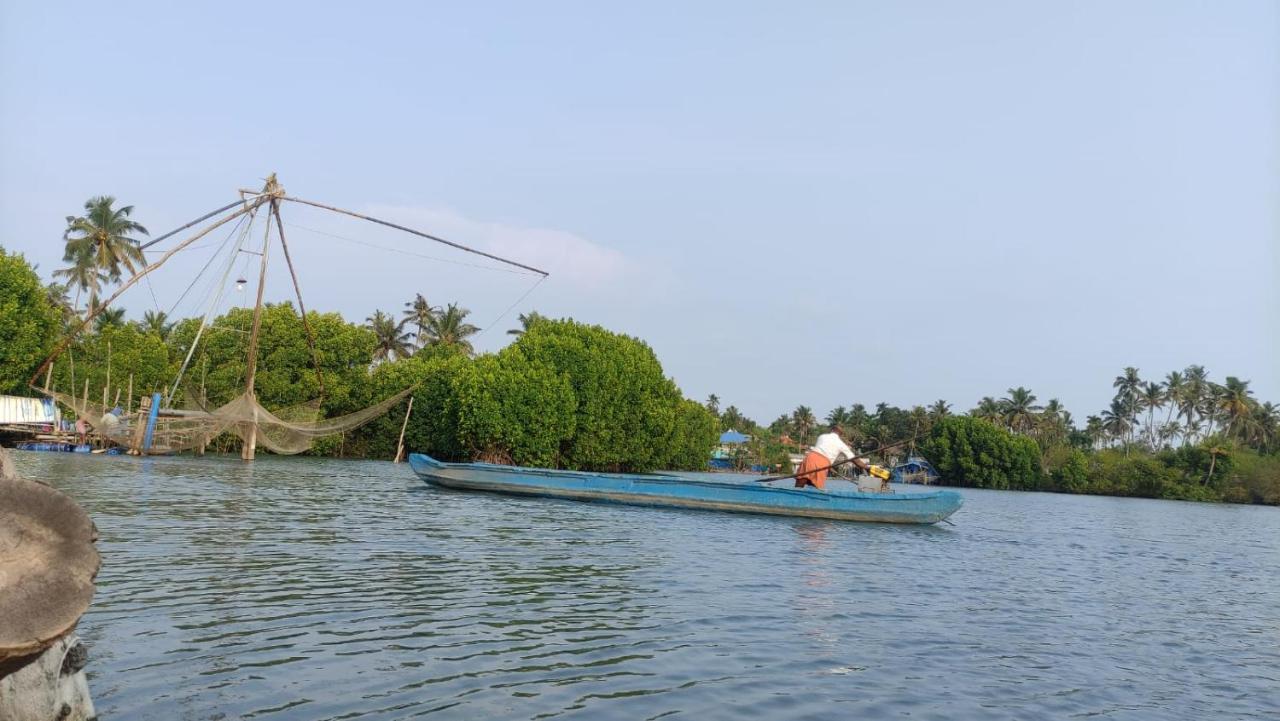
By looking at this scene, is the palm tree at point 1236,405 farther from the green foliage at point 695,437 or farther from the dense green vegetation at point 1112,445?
the green foliage at point 695,437

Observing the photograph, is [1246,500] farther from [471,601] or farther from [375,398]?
[471,601]

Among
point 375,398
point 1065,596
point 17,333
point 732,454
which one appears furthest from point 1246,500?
point 17,333

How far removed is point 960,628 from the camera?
8797 millimetres

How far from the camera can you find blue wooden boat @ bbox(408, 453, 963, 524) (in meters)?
19.8

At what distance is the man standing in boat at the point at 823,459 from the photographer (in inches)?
788

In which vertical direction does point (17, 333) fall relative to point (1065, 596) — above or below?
above

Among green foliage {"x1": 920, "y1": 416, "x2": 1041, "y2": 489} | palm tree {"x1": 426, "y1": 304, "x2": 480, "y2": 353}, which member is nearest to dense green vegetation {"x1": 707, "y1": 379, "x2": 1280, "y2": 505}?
green foliage {"x1": 920, "y1": 416, "x2": 1041, "y2": 489}

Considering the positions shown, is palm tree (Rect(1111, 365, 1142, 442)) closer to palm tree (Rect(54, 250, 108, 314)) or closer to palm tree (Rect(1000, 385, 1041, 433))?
palm tree (Rect(1000, 385, 1041, 433))

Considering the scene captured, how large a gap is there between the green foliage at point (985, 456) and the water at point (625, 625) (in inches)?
2555

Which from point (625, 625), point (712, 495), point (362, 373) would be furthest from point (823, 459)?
point (362, 373)

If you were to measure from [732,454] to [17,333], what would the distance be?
66506 mm

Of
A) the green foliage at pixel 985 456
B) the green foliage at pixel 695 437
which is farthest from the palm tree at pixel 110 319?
the green foliage at pixel 985 456

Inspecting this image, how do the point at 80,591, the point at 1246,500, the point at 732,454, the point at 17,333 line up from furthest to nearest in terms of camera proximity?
the point at 732,454 < the point at 1246,500 < the point at 17,333 < the point at 80,591

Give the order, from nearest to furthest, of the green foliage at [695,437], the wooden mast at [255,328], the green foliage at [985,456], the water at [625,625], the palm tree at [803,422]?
the water at [625,625], the wooden mast at [255,328], the green foliage at [695,437], the green foliage at [985,456], the palm tree at [803,422]
